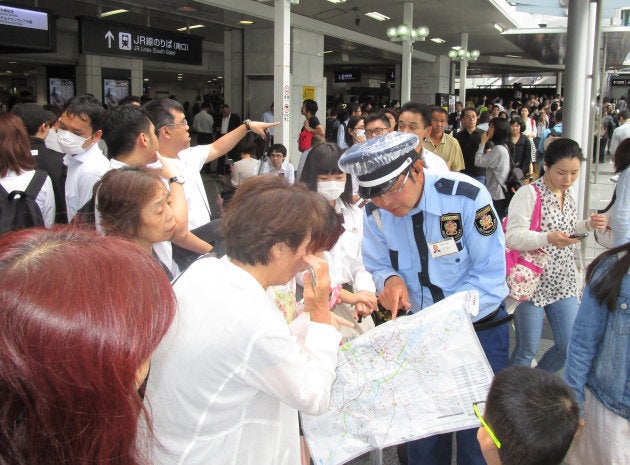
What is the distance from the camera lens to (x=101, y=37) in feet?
32.9

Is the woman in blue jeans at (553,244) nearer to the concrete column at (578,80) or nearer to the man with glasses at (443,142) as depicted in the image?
the concrete column at (578,80)

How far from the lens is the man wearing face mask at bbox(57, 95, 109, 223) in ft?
11.7

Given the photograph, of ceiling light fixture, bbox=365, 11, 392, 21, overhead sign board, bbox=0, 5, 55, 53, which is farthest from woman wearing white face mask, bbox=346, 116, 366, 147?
ceiling light fixture, bbox=365, 11, 392, 21

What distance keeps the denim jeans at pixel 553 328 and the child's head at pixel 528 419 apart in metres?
2.11

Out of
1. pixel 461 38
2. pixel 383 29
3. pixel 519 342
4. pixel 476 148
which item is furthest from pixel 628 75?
pixel 519 342

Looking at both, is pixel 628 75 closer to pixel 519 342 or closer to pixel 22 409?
pixel 519 342

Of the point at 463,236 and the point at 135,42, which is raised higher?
the point at 135,42

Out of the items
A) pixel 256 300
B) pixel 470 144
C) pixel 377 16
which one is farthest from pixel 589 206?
pixel 377 16

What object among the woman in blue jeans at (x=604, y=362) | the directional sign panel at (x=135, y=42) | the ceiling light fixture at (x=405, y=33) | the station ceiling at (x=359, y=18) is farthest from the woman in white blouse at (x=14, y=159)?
the ceiling light fixture at (x=405, y=33)

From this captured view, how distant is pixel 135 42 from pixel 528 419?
10.7 metres

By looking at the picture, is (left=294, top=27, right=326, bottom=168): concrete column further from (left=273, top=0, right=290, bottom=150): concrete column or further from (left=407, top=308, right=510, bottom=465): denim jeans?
(left=407, top=308, right=510, bottom=465): denim jeans

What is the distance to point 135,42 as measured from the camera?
10.7 m

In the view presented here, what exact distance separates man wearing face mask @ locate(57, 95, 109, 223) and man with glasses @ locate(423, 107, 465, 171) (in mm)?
3703

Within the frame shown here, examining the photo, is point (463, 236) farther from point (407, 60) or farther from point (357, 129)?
point (407, 60)
